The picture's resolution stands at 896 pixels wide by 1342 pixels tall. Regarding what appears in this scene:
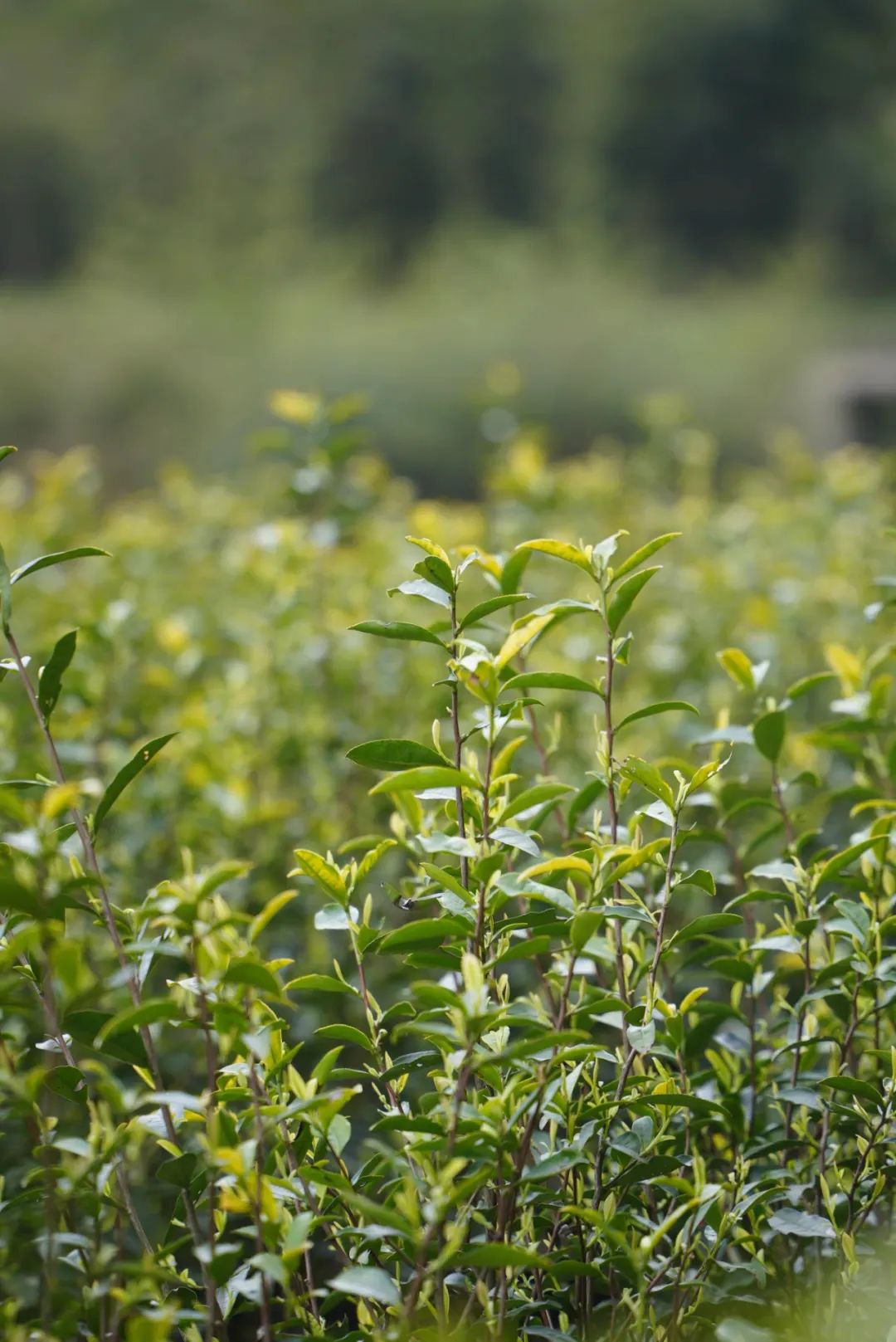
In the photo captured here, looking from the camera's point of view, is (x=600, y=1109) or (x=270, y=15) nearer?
(x=600, y=1109)

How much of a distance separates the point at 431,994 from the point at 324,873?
0.18 meters

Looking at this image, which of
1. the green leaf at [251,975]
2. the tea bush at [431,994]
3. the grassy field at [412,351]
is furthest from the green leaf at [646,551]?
the grassy field at [412,351]

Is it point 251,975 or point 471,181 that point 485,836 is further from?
point 471,181

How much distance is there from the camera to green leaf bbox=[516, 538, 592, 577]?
888mm

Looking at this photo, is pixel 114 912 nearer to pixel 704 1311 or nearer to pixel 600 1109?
pixel 600 1109

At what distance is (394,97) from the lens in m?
15.4

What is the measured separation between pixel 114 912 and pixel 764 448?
465 inches

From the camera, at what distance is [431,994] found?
736 millimetres

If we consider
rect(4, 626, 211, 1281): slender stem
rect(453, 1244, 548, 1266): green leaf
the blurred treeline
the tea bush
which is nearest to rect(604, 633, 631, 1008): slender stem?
the tea bush

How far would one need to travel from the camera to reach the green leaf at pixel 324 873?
87 centimetres

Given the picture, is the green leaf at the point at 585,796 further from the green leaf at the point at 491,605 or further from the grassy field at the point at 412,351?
the grassy field at the point at 412,351

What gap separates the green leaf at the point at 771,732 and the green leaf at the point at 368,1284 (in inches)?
22.5

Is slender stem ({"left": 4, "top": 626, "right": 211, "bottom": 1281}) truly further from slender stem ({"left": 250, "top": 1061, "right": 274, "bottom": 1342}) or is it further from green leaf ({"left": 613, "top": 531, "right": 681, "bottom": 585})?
green leaf ({"left": 613, "top": 531, "right": 681, "bottom": 585})

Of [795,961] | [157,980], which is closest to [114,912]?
[795,961]
